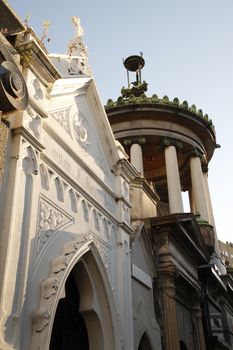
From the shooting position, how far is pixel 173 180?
17875mm

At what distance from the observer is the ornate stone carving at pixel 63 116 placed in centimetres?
694

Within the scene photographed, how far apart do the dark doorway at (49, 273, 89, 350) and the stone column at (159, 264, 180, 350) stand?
12.0 ft

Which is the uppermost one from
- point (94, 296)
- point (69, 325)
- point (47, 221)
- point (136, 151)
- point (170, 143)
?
point (170, 143)

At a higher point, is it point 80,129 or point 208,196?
point 208,196

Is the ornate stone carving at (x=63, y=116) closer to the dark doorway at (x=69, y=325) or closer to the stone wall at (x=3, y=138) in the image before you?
the stone wall at (x=3, y=138)

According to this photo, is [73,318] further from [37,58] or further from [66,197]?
[37,58]

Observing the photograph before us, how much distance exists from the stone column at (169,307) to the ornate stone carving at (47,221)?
509cm

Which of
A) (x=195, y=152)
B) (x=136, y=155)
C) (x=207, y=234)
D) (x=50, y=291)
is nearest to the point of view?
(x=50, y=291)

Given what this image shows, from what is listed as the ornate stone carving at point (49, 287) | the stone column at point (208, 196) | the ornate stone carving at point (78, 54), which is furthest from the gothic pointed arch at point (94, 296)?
the stone column at point (208, 196)

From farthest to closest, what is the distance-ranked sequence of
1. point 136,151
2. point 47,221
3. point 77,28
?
1. point 136,151
2. point 77,28
3. point 47,221

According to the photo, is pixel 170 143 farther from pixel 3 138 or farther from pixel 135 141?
pixel 3 138

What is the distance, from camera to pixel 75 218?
22.1 ft

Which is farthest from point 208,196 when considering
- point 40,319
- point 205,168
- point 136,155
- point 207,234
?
point 40,319

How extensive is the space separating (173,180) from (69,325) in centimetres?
1180
